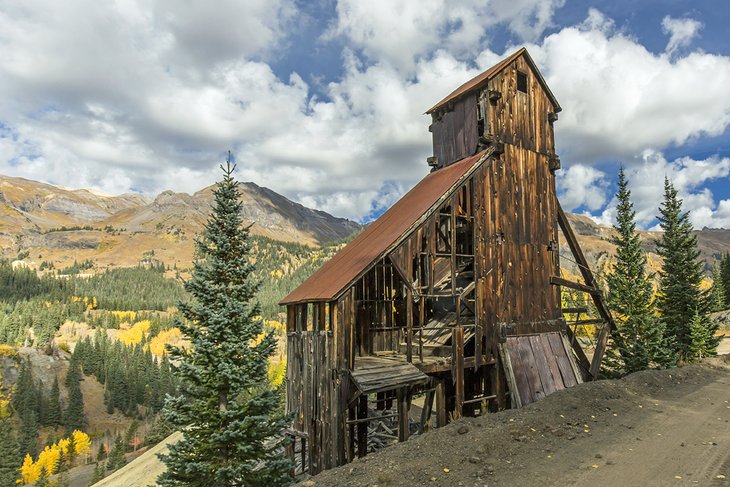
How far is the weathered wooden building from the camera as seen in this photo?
16203 mm

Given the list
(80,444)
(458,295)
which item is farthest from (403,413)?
(80,444)

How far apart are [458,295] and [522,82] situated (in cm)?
1096

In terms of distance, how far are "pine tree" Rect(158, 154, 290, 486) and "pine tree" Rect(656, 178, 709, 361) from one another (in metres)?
31.6

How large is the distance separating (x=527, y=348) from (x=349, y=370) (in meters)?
8.72

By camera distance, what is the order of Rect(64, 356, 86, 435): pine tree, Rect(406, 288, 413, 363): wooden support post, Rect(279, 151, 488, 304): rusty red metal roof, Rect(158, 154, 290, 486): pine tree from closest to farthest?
Rect(158, 154, 290, 486): pine tree → Rect(279, 151, 488, 304): rusty red metal roof → Rect(406, 288, 413, 363): wooden support post → Rect(64, 356, 86, 435): pine tree

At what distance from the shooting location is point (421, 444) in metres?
12.5

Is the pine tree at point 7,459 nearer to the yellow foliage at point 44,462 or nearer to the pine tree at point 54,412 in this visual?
the yellow foliage at point 44,462

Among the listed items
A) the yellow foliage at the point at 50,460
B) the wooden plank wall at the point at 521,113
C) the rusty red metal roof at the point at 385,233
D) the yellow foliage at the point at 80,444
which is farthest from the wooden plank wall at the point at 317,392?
the yellow foliage at the point at 80,444

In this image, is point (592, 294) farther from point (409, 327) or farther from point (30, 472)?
point (30, 472)

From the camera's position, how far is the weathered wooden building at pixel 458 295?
1620cm

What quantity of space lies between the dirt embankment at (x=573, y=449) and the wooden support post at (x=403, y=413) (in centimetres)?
245

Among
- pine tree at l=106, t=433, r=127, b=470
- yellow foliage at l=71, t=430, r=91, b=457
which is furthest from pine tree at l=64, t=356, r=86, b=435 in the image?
pine tree at l=106, t=433, r=127, b=470

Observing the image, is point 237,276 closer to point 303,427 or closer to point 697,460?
point 303,427

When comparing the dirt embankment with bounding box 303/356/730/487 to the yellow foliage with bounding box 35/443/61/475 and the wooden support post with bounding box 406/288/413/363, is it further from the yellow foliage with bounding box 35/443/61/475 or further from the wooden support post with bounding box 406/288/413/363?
the yellow foliage with bounding box 35/443/61/475
